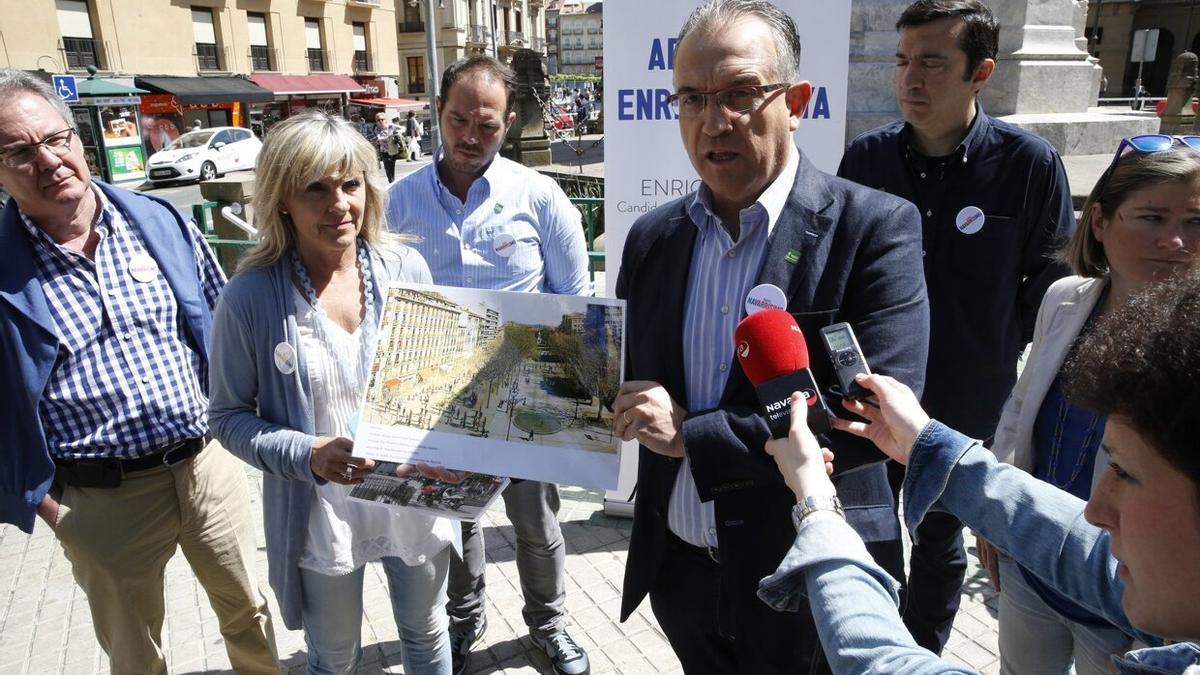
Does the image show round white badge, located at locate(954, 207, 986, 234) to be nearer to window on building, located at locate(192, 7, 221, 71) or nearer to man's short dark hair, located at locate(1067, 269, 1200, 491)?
man's short dark hair, located at locate(1067, 269, 1200, 491)

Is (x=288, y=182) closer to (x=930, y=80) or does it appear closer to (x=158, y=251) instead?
(x=158, y=251)

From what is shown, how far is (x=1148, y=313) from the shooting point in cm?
98

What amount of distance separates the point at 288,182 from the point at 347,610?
135 centimetres

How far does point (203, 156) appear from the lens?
24.9 m

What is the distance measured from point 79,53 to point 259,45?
10029 mm

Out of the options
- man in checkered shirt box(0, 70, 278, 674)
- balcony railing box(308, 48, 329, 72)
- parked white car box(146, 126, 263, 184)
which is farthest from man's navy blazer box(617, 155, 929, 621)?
balcony railing box(308, 48, 329, 72)

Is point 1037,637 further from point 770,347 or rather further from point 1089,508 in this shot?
point 770,347

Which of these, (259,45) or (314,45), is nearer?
(259,45)

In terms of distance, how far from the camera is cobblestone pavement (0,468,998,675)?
3.29 metres

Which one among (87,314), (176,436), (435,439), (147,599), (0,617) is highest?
(87,314)

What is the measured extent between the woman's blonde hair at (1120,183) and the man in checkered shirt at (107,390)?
2.97 metres

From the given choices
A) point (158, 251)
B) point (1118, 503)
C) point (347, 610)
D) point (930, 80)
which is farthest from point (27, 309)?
point (930, 80)

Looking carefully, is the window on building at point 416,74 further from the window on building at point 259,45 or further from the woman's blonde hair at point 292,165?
the woman's blonde hair at point 292,165

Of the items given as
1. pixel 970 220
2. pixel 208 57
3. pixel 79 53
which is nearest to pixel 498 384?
pixel 970 220
